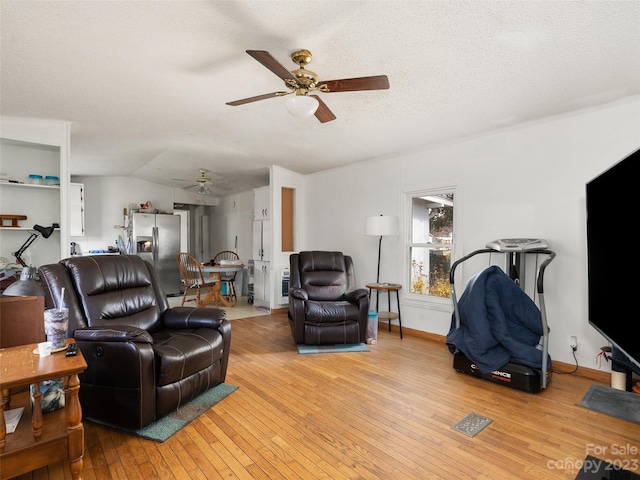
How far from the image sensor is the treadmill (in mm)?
2697

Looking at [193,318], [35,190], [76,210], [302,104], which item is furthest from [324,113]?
[76,210]

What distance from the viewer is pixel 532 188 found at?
10.9ft

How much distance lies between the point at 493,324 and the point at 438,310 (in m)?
1.15

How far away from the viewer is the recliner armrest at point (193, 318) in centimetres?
271

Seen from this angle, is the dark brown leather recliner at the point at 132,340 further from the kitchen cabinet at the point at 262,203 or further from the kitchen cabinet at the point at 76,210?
the kitchen cabinet at the point at 76,210

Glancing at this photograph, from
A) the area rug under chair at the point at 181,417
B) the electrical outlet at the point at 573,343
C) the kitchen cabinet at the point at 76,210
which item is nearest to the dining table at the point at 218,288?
the kitchen cabinet at the point at 76,210

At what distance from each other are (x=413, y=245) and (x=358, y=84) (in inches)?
109

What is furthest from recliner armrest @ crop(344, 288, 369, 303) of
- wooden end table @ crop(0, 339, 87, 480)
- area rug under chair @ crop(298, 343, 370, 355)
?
wooden end table @ crop(0, 339, 87, 480)

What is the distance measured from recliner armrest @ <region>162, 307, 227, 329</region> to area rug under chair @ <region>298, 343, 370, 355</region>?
48.6 inches

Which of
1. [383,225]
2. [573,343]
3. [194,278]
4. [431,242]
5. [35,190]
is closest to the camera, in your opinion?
[573,343]

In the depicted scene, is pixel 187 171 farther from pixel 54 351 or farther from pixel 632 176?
pixel 632 176

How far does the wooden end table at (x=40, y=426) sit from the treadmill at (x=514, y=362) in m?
2.83

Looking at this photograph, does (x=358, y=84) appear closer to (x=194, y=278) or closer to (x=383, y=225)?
(x=383, y=225)

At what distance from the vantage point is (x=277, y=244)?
5645 millimetres
